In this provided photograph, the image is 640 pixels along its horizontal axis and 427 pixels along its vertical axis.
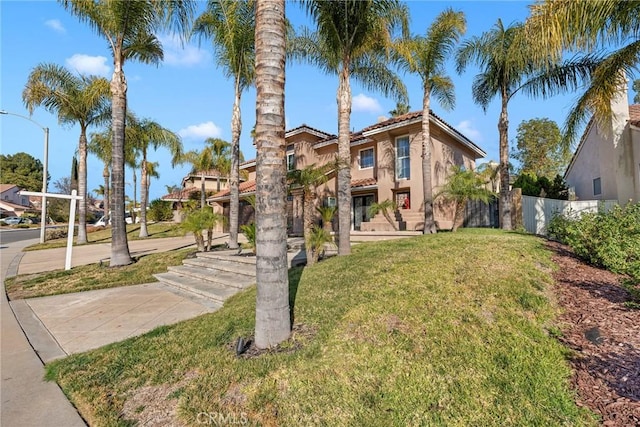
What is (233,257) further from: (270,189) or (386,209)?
(386,209)

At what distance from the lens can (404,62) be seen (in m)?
13.2

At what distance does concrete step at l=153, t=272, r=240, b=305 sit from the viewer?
Result: 23.4ft

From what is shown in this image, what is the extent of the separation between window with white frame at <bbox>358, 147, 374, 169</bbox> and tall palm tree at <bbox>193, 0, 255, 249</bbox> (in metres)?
8.72

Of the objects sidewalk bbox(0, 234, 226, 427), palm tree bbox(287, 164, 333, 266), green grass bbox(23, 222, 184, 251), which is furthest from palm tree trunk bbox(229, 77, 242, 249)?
palm tree bbox(287, 164, 333, 266)

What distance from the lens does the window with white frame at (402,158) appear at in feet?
55.4

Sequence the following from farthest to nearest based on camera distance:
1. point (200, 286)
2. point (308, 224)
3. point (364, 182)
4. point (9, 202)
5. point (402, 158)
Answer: point (9, 202) → point (364, 182) → point (402, 158) → point (308, 224) → point (200, 286)

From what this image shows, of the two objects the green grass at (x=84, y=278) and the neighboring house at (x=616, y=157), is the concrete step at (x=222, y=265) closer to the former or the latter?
the green grass at (x=84, y=278)

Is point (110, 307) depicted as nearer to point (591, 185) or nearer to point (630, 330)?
point (630, 330)

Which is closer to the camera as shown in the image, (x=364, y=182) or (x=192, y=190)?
(x=364, y=182)

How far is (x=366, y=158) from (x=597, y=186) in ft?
38.1

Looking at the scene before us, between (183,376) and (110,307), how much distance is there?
4497 millimetres

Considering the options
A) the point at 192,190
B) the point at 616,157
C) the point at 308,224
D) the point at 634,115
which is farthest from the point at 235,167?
the point at 192,190

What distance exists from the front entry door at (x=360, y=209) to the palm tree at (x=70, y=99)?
13.8 meters

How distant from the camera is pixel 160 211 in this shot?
134ft
